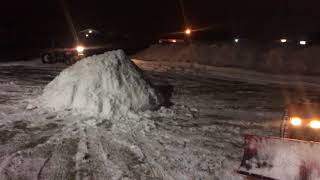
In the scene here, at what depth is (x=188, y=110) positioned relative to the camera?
427 inches

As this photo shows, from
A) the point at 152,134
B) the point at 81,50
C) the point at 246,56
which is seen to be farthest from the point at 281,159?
the point at 81,50

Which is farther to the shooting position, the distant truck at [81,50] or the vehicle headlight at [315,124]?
the distant truck at [81,50]

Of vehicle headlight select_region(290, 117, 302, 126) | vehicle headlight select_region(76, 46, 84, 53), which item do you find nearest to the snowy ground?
vehicle headlight select_region(290, 117, 302, 126)

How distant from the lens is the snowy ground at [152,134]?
6660 millimetres

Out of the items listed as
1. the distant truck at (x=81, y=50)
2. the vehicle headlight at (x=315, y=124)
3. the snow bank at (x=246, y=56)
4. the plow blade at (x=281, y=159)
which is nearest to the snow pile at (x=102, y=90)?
the plow blade at (x=281, y=159)

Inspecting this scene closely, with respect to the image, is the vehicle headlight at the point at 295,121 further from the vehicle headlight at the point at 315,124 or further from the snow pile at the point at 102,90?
the snow pile at the point at 102,90

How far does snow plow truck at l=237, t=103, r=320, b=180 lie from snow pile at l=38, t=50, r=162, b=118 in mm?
4553

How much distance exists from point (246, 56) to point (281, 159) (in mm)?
14489

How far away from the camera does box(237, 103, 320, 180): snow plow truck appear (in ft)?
18.4

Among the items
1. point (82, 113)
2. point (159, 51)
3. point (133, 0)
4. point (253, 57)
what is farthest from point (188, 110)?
point (133, 0)

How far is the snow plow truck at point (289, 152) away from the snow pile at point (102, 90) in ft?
14.9

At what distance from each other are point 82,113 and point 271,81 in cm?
825

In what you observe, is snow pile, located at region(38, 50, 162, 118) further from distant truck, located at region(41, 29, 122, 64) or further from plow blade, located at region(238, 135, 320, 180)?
distant truck, located at region(41, 29, 122, 64)

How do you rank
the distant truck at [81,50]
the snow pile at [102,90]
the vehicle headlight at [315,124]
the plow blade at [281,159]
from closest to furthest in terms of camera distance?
the plow blade at [281,159] → the vehicle headlight at [315,124] → the snow pile at [102,90] → the distant truck at [81,50]
